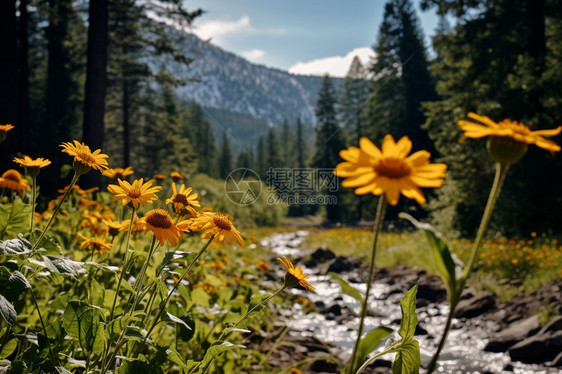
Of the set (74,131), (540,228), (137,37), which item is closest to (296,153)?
(74,131)

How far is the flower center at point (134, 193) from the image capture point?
1.15 m

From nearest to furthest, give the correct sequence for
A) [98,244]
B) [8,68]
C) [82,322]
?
[82,322] → [98,244] → [8,68]

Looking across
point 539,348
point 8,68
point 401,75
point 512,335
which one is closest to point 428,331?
point 512,335

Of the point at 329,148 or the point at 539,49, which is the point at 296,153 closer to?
the point at 329,148

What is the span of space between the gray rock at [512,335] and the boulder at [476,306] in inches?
31.4

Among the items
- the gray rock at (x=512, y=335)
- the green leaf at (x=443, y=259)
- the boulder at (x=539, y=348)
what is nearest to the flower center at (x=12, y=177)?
the green leaf at (x=443, y=259)

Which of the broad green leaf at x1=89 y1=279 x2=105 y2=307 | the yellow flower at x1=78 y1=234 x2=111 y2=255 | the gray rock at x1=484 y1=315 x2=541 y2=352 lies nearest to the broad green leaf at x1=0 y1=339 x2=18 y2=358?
the broad green leaf at x1=89 y1=279 x2=105 y2=307

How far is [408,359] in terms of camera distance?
34.9 inches

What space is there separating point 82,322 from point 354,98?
34187 millimetres

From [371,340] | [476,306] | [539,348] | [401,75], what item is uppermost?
[401,75]

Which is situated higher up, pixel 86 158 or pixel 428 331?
pixel 86 158

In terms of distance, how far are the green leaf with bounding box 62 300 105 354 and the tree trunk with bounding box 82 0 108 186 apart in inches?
A: 225

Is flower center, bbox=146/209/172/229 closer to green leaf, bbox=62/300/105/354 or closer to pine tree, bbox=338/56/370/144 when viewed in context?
green leaf, bbox=62/300/105/354

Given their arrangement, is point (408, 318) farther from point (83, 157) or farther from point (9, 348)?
point (9, 348)
